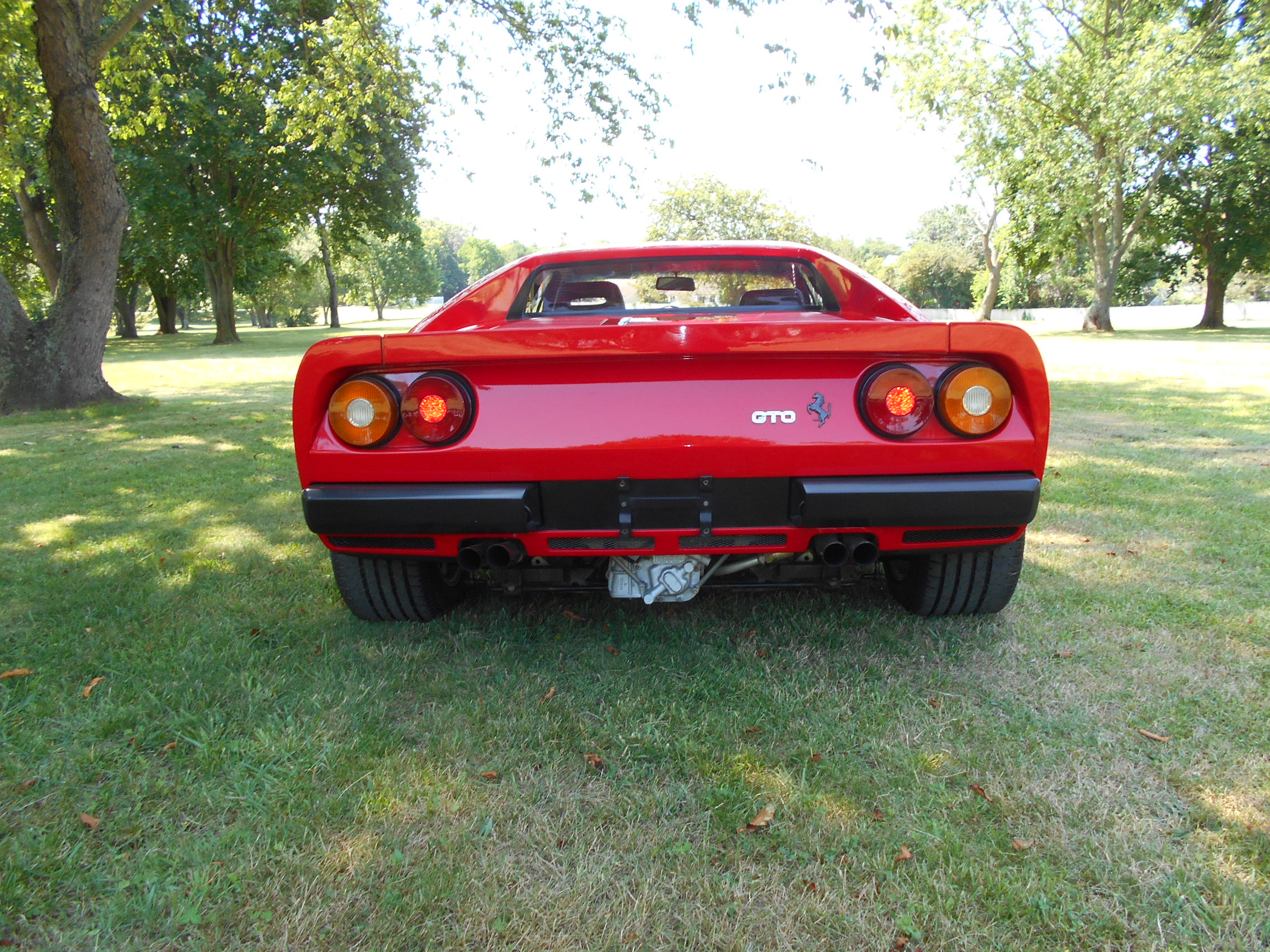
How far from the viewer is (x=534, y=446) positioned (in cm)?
209

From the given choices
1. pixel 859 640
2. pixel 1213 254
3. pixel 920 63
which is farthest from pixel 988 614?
pixel 1213 254

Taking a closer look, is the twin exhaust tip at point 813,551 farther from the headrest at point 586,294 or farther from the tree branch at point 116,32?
the tree branch at point 116,32

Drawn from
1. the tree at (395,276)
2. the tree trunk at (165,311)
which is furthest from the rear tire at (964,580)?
the tree at (395,276)

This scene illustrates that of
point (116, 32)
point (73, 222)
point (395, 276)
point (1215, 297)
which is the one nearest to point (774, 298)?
point (73, 222)

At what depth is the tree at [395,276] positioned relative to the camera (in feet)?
202

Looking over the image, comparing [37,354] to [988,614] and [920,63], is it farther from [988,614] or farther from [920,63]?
[920,63]

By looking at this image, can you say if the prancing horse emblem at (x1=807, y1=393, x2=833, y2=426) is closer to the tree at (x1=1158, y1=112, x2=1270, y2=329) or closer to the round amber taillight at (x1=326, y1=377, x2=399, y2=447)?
the round amber taillight at (x1=326, y1=377, x2=399, y2=447)

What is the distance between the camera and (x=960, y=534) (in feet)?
7.23

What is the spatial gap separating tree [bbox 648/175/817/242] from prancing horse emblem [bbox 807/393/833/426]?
159 feet

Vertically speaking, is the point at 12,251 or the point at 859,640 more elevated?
the point at 12,251

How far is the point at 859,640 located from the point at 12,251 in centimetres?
3689

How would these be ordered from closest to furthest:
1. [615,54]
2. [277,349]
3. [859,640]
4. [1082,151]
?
1. [859,640]
2. [615,54]
3. [1082,151]
4. [277,349]

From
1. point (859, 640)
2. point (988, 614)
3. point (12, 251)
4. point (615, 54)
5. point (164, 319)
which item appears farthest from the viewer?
point (164, 319)

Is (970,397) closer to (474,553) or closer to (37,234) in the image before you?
(474,553)
